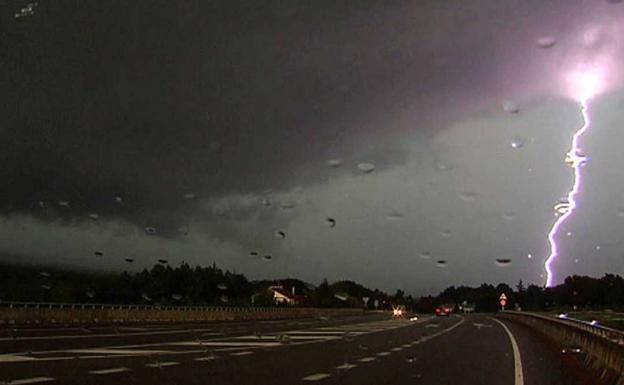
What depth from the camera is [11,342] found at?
66.0 ft

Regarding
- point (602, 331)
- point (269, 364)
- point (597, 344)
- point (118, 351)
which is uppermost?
point (602, 331)

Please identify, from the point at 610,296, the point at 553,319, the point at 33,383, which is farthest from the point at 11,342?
the point at 610,296

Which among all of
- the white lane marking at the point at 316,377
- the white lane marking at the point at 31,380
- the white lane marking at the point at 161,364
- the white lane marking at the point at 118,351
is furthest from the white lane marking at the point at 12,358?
the white lane marking at the point at 316,377

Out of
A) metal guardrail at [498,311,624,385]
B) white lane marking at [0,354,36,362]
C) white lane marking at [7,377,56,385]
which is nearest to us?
white lane marking at [7,377,56,385]

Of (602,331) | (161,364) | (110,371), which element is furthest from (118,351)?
(602,331)

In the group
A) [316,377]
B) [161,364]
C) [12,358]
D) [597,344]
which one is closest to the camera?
[316,377]

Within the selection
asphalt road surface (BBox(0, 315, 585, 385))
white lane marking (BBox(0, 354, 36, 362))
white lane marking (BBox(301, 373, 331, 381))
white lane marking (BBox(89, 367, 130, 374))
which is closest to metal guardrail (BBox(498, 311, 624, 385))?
asphalt road surface (BBox(0, 315, 585, 385))

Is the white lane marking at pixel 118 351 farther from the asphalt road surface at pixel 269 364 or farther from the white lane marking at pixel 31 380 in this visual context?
the white lane marking at pixel 31 380

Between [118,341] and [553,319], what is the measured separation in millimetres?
18644

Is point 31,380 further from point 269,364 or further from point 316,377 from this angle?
point 269,364

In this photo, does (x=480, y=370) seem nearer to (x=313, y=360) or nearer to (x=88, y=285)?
(x=313, y=360)

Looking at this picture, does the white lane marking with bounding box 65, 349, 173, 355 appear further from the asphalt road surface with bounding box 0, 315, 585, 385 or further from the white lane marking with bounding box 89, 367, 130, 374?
the white lane marking with bounding box 89, 367, 130, 374

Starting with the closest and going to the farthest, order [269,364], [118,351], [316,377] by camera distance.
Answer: [316,377]
[269,364]
[118,351]

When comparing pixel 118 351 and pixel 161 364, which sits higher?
pixel 118 351
